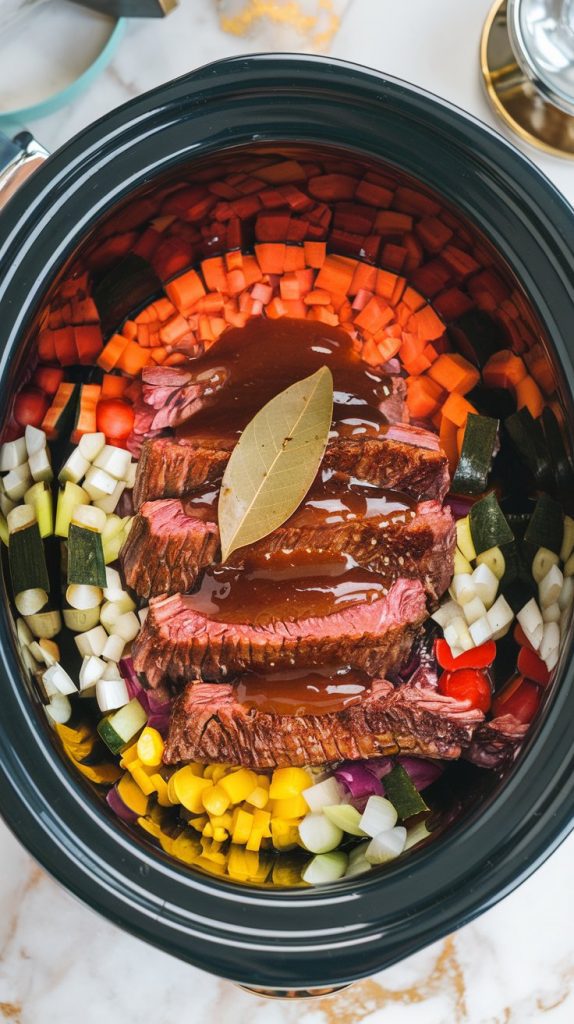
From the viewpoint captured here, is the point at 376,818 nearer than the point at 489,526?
Yes

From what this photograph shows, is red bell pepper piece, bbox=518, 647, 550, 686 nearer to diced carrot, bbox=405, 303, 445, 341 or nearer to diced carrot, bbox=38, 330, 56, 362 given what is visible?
diced carrot, bbox=405, 303, 445, 341

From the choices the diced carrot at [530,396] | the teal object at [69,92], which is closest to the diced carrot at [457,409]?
the diced carrot at [530,396]

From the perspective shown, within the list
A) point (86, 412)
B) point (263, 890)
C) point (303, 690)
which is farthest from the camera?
point (86, 412)

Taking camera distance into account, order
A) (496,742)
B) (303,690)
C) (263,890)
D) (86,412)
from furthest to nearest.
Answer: (86,412) < (303,690) < (496,742) < (263,890)

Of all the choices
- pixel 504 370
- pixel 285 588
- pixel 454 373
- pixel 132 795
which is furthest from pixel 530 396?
pixel 132 795

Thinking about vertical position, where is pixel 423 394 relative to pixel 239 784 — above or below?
above

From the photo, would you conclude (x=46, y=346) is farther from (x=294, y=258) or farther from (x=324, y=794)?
(x=324, y=794)

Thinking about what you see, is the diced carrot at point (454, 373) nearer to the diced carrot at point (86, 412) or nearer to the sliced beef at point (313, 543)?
the sliced beef at point (313, 543)

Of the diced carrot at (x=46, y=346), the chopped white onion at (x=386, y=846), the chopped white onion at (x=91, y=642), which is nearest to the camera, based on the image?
the chopped white onion at (x=386, y=846)
